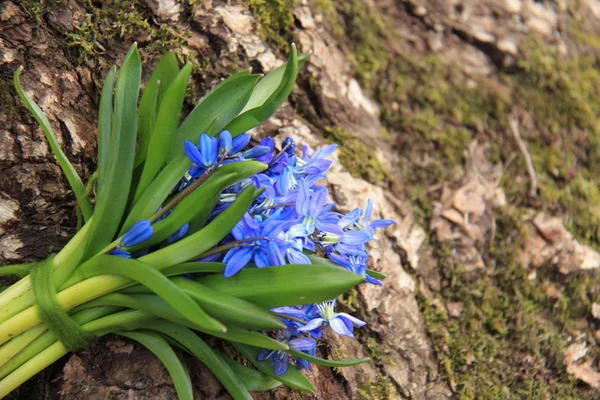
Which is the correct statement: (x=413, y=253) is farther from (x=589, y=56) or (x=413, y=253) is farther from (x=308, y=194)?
(x=589, y=56)

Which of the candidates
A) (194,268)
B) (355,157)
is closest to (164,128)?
(194,268)

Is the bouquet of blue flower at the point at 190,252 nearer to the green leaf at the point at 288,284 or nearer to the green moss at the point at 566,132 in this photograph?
the green leaf at the point at 288,284

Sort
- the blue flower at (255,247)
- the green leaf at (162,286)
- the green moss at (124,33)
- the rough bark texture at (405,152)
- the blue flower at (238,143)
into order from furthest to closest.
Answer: the green moss at (124,33), the rough bark texture at (405,152), the blue flower at (238,143), the blue flower at (255,247), the green leaf at (162,286)

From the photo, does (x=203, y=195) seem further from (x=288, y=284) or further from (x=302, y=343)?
(x=302, y=343)

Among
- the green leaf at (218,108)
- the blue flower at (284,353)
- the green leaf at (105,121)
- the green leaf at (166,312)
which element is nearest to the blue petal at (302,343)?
the blue flower at (284,353)

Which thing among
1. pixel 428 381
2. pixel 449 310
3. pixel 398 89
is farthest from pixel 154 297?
pixel 398 89
